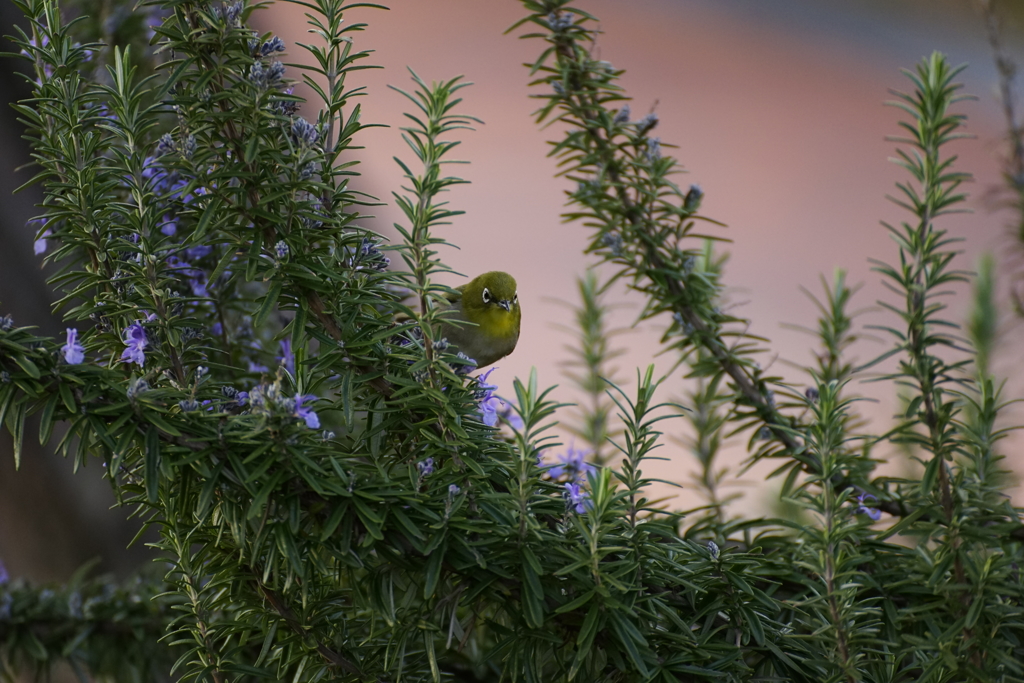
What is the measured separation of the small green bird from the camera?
1050 mm

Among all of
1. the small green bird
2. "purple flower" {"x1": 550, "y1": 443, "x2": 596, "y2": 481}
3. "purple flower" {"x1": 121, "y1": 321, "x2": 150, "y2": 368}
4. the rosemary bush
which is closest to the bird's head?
the small green bird

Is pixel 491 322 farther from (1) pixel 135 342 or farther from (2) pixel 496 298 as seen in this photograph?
(1) pixel 135 342

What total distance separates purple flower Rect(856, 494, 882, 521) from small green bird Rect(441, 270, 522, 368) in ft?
1.76

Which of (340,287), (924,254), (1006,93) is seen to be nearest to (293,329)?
(340,287)

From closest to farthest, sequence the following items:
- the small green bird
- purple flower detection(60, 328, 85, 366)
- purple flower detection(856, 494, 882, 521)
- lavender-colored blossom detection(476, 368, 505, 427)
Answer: purple flower detection(60, 328, 85, 366), lavender-colored blossom detection(476, 368, 505, 427), purple flower detection(856, 494, 882, 521), the small green bird

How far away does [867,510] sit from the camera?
2.01 feet

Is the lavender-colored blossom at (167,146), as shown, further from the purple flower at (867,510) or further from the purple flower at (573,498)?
the purple flower at (867,510)

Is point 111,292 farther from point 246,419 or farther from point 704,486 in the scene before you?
point 704,486

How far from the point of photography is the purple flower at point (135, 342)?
458 millimetres

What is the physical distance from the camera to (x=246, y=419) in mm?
422

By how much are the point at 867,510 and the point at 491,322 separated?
57 centimetres

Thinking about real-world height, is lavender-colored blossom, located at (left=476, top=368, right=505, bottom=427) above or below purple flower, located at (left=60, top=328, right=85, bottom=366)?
below

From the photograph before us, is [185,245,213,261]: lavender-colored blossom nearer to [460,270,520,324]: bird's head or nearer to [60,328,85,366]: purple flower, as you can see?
[60,328,85,366]: purple flower

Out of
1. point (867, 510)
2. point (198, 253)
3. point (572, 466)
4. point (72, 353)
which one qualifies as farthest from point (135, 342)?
point (867, 510)
